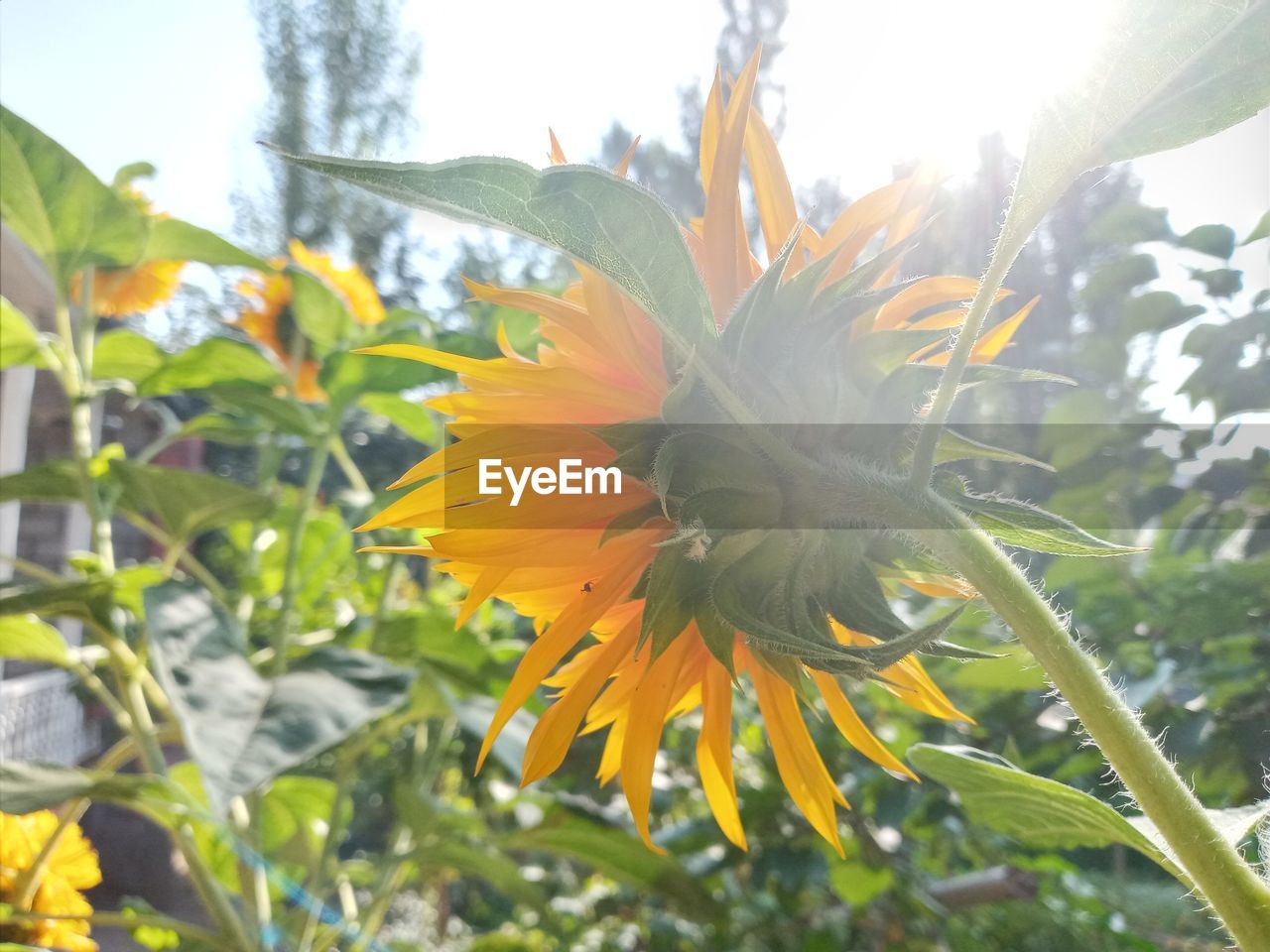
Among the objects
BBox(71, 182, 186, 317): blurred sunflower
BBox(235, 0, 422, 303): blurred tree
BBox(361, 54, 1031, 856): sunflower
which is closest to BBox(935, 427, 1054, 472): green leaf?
BBox(361, 54, 1031, 856): sunflower

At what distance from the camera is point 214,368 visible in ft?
1.63

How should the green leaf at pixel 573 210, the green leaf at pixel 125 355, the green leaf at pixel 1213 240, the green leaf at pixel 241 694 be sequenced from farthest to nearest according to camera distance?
the green leaf at pixel 125 355
the green leaf at pixel 1213 240
the green leaf at pixel 241 694
the green leaf at pixel 573 210

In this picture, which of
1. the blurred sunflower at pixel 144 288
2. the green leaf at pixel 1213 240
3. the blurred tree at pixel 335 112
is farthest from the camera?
the blurred tree at pixel 335 112

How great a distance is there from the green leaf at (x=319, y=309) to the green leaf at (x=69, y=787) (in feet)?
0.86

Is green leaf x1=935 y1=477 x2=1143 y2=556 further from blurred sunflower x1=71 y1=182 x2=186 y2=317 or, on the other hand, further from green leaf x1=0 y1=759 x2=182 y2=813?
blurred sunflower x1=71 y1=182 x2=186 y2=317

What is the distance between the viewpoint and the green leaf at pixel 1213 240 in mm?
396

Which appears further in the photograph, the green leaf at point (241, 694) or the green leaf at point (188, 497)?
the green leaf at point (188, 497)

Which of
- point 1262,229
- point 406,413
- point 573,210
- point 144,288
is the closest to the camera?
point 573,210

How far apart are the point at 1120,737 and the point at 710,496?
0.23 ft

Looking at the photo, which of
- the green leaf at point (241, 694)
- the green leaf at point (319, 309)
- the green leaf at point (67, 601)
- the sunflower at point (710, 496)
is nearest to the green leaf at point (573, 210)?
the sunflower at point (710, 496)

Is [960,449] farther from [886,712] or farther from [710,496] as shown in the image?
[886,712]

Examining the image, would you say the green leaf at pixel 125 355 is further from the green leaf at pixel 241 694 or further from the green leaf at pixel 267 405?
the green leaf at pixel 241 694

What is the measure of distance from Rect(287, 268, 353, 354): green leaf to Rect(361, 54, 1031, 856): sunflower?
0.39m

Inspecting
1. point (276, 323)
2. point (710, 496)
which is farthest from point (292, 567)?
point (710, 496)
